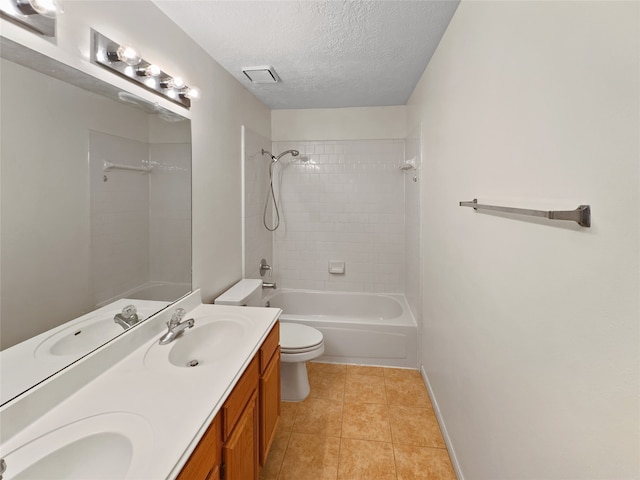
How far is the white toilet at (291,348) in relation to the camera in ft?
6.83

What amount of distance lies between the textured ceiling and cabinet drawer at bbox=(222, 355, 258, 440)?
5.80 ft

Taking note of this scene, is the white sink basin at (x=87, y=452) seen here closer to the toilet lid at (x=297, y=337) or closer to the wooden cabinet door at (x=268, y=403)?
the wooden cabinet door at (x=268, y=403)

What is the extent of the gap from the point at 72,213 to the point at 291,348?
1.51 meters

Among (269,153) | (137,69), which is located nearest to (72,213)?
(137,69)

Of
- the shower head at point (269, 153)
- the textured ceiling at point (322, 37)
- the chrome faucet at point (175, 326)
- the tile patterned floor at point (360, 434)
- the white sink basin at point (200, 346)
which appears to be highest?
the textured ceiling at point (322, 37)

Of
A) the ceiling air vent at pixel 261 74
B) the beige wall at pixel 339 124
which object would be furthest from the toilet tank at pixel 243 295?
the beige wall at pixel 339 124

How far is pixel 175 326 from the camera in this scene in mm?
1426

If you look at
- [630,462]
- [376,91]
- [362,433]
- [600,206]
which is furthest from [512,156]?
[376,91]

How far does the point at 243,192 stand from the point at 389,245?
66.0 inches

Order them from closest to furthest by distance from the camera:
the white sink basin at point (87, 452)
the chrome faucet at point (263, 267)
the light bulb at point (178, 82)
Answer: the white sink basin at point (87, 452), the light bulb at point (178, 82), the chrome faucet at point (263, 267)

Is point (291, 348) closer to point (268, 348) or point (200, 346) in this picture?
point (268, 348)

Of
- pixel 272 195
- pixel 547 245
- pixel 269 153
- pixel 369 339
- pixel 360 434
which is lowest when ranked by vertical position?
pixel 360 434

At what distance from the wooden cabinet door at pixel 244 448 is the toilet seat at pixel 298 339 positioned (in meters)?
0.76

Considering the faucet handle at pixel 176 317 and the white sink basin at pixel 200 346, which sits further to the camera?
the faucet handle at pixel 176 317
